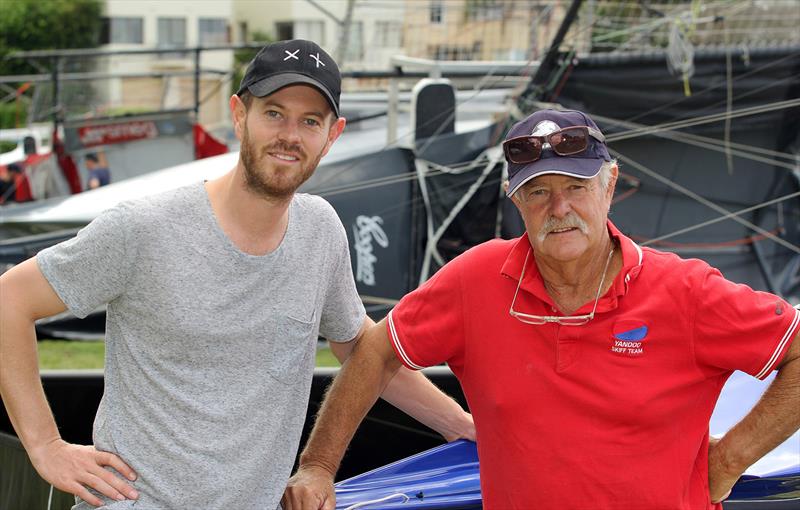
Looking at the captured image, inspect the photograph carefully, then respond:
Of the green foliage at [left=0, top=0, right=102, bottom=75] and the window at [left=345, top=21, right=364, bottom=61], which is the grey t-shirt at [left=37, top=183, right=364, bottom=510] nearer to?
the window at [left=345, top=21, right=364, bottom=61]

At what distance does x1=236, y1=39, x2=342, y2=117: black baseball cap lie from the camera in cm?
197

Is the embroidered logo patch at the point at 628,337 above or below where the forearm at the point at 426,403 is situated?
above

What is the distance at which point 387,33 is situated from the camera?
1042 centimetres

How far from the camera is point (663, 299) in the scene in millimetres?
Result: 2033

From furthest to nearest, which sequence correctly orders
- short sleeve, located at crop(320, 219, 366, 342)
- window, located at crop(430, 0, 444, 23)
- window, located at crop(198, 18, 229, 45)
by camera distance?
window, located at crop(198, 18, 229, 45) → window, located at crop(430, 0, 444, 23) → short sleeve, located at crop(320, 219, 366, 342)

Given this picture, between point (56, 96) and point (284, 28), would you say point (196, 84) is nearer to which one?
point (56, 96)

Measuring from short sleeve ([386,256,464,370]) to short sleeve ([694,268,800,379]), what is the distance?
0.54m

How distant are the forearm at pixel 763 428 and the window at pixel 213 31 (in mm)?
40000

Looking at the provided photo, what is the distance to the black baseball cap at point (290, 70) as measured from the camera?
197 cm

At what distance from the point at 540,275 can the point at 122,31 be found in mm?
40773

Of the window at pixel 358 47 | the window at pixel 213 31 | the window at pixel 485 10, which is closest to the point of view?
the window at pixel 485 10

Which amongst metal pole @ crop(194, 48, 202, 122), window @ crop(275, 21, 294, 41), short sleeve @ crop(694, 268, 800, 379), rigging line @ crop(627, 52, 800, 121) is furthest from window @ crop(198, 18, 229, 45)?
short sleeve @ crop(694, 268, 800, 379)

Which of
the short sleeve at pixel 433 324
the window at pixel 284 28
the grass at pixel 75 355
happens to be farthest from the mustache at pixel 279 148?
the window at pixel 284 28

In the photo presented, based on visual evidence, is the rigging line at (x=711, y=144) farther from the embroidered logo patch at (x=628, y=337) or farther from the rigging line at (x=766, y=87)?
the embroidered logo patch at (x=628, y=337)
